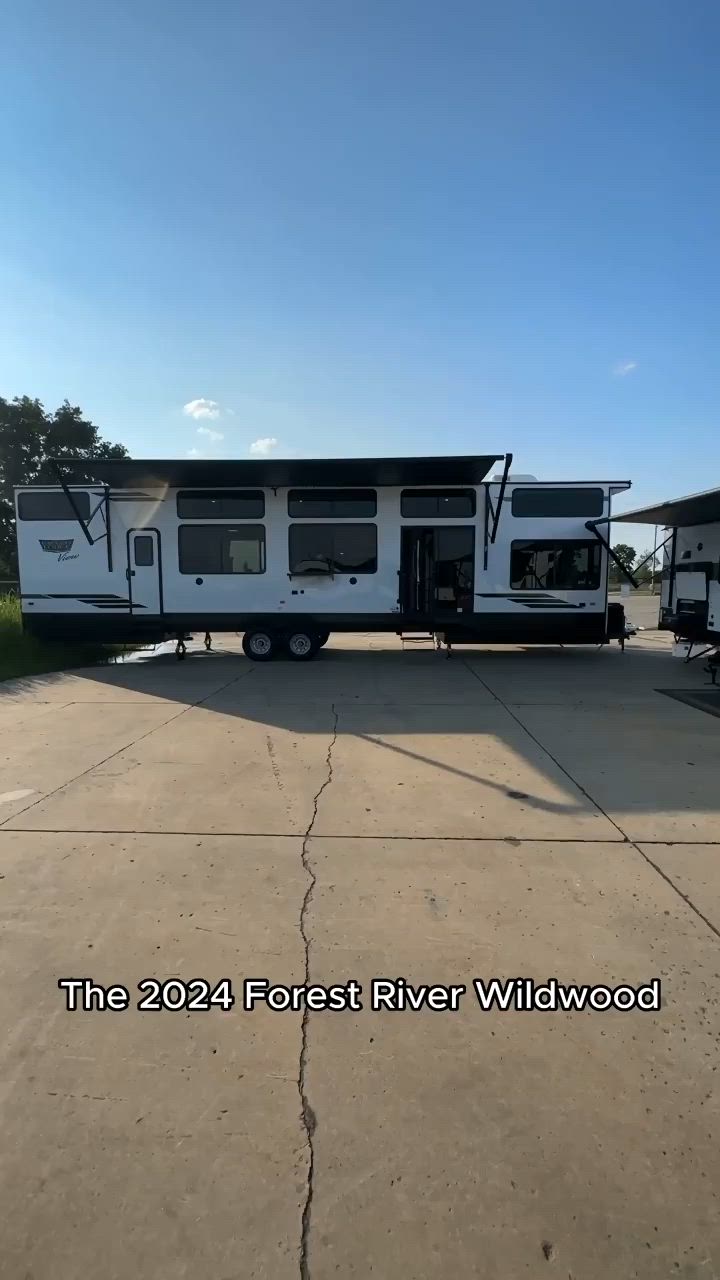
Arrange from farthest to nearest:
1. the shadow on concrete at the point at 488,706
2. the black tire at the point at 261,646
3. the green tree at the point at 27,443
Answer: the green tree at the point at 27,443 → the black tire at the point at 261,646 → the shadow on concrete at the point at 488,706

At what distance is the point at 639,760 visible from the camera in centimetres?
561

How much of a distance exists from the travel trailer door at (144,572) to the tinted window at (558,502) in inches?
253

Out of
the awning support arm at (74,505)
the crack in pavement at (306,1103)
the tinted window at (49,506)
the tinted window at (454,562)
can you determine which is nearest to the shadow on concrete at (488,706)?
the tinted window at (454,562)

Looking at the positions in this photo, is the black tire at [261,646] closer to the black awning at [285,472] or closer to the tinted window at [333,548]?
the tinted window at [333,548]

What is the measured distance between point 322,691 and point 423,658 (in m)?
3.80

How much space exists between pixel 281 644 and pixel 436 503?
379cm

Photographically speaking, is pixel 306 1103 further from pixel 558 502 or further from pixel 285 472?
pixel 558 502

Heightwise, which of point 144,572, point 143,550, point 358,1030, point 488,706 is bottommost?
point 358,1030

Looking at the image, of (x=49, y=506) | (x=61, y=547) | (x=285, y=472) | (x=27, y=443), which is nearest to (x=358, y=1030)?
(x=285, y=472)

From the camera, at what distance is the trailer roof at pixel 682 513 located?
28.4ft

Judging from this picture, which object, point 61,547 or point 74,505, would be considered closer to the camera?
point 74,505

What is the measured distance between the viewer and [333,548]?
37.3 ft

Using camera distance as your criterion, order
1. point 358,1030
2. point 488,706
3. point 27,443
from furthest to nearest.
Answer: point 27,443, point 488,706, point 358,1030

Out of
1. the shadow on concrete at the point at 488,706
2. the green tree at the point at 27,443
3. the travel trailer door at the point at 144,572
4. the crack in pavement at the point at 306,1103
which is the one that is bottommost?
the crack in pavement at the point at 306,1103
